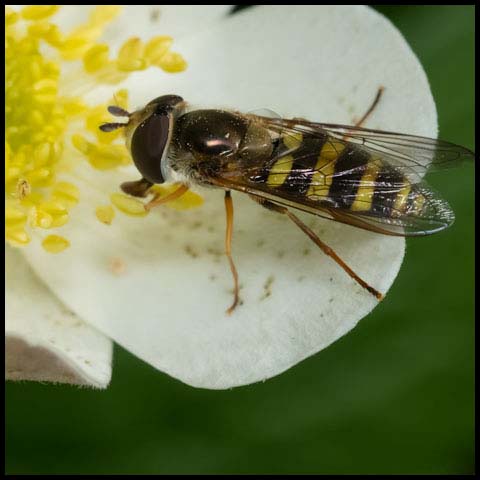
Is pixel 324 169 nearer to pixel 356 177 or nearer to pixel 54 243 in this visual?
pixel 356 177

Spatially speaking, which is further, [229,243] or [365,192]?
[229,243]

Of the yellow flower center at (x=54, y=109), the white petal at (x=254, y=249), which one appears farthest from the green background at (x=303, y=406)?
the yellow flower center at (x=54, y=109)

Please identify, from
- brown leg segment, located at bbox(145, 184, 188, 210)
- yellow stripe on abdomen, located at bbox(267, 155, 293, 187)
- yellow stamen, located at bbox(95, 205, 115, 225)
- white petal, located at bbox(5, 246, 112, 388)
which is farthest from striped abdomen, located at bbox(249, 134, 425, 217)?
white petal, located at bbox(5, 246, 112, 388)

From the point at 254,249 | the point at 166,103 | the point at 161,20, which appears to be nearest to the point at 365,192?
the point at 254,249

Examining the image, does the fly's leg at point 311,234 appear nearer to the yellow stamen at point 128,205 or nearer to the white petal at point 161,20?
the yellow stamen at point 128,205

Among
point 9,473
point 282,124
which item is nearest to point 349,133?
point 282,124

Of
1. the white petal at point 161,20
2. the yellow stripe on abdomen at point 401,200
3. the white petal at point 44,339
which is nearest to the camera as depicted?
the white petal at point 44,339

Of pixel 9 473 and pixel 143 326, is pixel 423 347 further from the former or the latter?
pixel 9 473

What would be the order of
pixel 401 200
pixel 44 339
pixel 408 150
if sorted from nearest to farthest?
pixel 44 339 → pixel 401 200 → pixel 408 150
